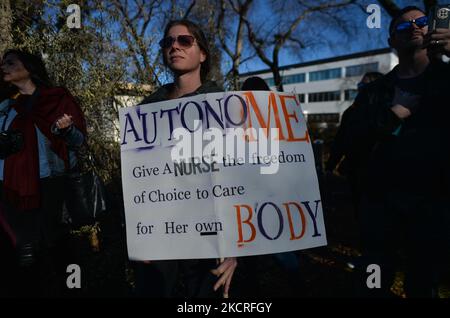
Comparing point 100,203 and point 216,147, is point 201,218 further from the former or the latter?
point 100,203

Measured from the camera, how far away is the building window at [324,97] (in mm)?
54406

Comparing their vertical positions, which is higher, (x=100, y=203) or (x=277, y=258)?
(x=100, y=203)

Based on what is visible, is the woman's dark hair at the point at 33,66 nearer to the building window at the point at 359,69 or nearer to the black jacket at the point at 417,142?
the black jacket at the point at 417,142

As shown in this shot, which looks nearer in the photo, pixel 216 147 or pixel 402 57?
pixel 216 147

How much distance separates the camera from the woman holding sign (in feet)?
5.38

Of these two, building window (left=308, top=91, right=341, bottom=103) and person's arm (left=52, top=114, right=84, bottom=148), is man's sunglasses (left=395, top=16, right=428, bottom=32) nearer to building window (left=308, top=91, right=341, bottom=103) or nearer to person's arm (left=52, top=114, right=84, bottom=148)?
person's arm (left=52, top=114, right=84, bottom=148)

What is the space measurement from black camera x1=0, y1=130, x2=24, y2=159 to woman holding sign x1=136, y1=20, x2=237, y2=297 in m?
0.99

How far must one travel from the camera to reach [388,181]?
1.75 m

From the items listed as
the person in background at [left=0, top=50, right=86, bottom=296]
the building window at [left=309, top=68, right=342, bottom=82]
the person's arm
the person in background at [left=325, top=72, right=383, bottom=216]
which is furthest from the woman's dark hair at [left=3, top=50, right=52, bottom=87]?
the building window at [left=309, top=68, right=342, bottom=82]

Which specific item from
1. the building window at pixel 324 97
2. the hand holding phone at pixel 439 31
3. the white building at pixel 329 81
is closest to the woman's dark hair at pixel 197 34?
the hand holding phone at pixel 439 31

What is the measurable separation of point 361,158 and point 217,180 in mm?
992

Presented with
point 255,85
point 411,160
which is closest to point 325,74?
point 255,85
